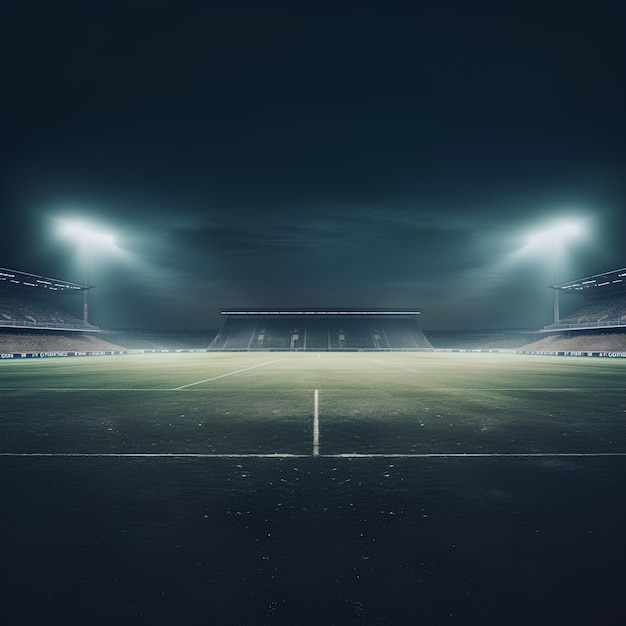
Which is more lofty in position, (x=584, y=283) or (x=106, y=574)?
(x=584, y=283)

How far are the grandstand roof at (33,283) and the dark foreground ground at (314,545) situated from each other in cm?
5342

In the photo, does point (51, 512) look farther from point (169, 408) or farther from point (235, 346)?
point (235, 346)

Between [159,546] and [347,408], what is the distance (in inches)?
264

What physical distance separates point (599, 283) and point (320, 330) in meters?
37.9

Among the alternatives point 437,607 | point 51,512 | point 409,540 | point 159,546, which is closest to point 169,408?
point 51,512

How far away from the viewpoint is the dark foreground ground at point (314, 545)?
2.42 metres

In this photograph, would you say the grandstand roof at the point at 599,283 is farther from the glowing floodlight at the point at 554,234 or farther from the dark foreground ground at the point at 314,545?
the dark foreground ground at the point at 314,545

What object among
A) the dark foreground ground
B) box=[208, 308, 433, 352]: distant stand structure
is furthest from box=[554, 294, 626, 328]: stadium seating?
the dark foreground ground

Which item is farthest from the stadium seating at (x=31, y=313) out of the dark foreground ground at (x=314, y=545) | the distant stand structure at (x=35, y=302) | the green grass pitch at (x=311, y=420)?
the dark foreground ground at (x=314, y=545)

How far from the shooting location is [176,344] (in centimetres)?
7919

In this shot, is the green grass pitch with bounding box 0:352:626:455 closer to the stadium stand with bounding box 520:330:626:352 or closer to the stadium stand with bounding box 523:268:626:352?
the stadium stand with bounding box 520:330:626:352

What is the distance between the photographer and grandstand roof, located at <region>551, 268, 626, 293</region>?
53.2 m

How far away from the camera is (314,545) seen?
316 centimetres

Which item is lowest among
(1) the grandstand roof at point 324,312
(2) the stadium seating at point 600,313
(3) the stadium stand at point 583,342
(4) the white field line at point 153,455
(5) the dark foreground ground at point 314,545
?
(5) the dark foreground ground at point 314,545
